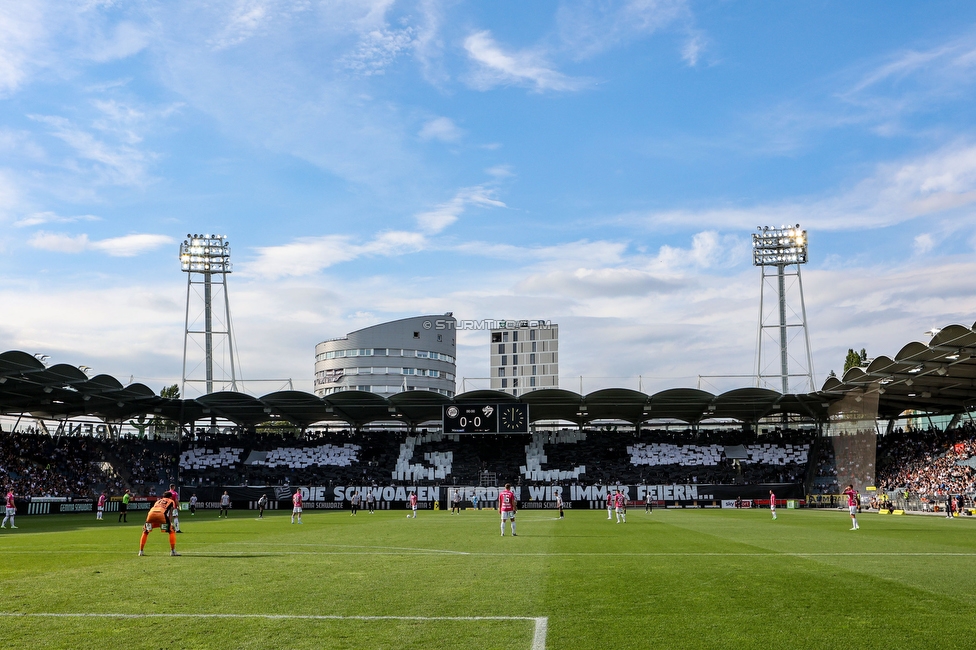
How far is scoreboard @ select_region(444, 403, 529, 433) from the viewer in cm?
6297

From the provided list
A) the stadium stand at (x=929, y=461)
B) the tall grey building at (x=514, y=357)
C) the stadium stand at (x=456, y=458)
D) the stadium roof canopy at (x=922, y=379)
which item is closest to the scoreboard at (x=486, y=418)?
the stadium stand at (x=456, y=458)

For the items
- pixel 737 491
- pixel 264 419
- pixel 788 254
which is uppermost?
pixel 788 254

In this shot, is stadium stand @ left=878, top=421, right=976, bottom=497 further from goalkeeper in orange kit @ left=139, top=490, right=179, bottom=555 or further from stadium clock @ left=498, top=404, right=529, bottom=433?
goalkeeper in orange kit @ left=139, top=490, right=179, bottom=555

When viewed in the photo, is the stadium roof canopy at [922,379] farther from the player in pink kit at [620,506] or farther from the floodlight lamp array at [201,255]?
the floodlight lamp array at [201,255]

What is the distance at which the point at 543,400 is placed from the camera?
68.2m

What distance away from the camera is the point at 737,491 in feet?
208

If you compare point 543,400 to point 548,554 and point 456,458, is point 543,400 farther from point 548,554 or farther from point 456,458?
point 548,554

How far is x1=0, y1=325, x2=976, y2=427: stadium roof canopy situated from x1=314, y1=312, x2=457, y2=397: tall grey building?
47.5m

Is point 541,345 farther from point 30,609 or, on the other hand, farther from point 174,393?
point 30,609

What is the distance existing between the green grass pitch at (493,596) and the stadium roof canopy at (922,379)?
24577mm

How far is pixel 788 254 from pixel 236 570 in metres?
69.5

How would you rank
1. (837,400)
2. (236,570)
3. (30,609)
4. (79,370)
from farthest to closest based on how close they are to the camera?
(837,400) → (79,370) → (236,570) → (30,609)

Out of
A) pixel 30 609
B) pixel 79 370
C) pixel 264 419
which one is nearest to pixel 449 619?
pixel 30 609

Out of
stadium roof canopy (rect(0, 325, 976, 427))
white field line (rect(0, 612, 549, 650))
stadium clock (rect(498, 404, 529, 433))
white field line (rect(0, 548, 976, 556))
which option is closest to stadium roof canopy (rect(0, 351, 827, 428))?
stadium roof canopy (rect(0, 325, 976, 427))
